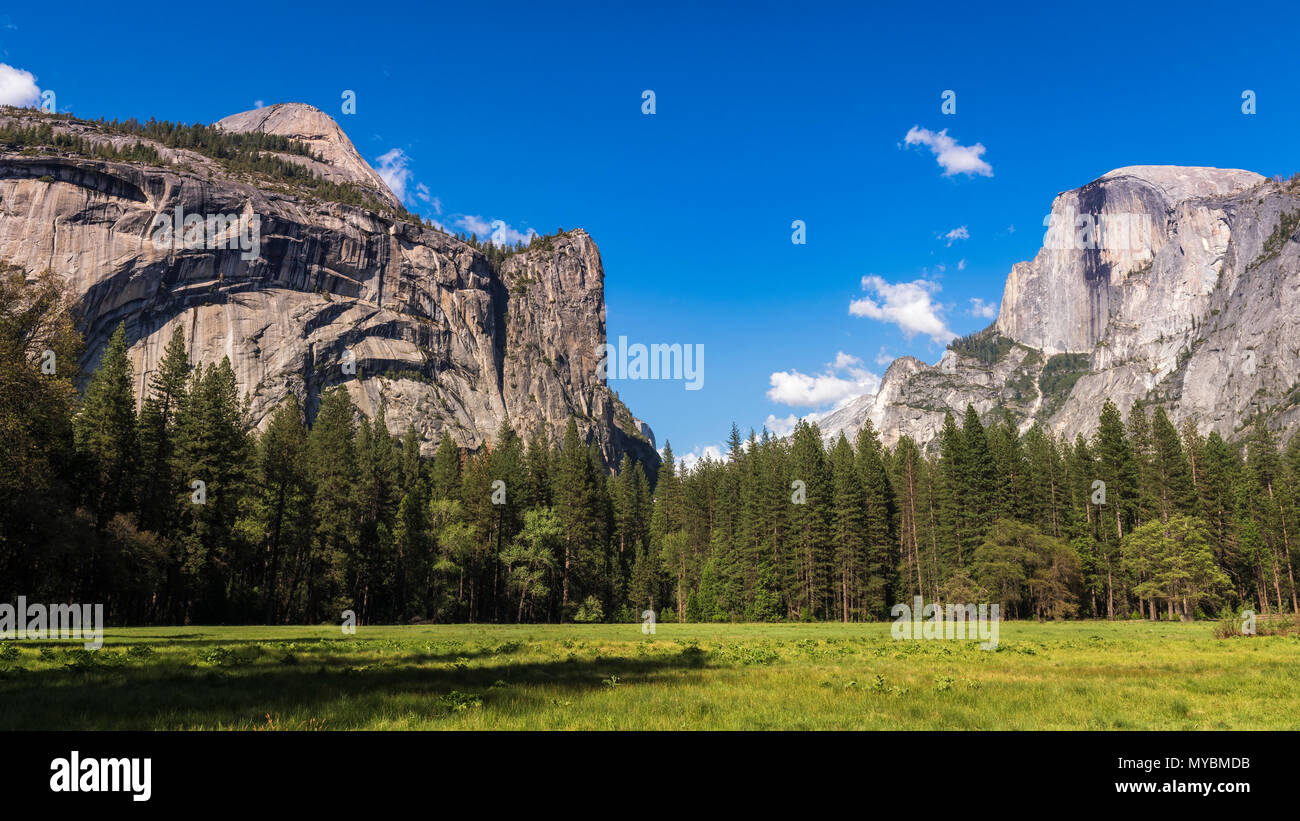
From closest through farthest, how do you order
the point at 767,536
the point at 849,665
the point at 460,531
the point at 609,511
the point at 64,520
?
the point at 849,665
the point at 64,520
the point at 460,531
the point at 767,536
the point at 609,511

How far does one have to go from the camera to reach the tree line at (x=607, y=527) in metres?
51.0

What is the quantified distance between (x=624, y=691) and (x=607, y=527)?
3316 inches

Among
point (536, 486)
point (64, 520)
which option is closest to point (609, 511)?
point (536, 486)

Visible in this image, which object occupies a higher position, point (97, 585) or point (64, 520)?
point (64, 520)

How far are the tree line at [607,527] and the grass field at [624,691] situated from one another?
28510mm

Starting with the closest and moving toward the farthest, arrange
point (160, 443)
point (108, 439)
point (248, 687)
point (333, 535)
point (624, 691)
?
point (248, 687) → point (624, 691) → point (108, 439) → point (160, 443) → point (333, 535)

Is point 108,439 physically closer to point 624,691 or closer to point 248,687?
point 248,687

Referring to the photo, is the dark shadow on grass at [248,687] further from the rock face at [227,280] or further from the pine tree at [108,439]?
the rock face at [227,280]

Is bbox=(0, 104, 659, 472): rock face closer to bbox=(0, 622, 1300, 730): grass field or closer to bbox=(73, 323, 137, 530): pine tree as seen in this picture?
bbox=(73, 323, 137, 530): pine tree

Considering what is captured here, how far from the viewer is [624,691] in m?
14.0

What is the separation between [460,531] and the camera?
71312 millimetres

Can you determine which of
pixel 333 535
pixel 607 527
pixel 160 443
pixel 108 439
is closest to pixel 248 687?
pixel 108 439

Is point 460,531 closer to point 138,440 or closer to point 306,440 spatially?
point 306,440
